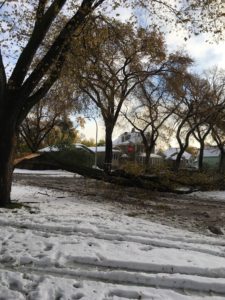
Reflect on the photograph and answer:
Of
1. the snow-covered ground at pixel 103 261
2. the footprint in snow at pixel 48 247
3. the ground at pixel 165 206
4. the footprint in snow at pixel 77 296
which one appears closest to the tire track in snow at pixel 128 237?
the snow-covered ground at pixel 103 261

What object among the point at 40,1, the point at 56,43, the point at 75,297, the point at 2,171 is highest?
the point at 40,1

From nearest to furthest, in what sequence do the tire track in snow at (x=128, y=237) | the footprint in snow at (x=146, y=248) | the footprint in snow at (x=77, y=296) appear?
the footprint in snow at (x=77, y=296)
the footprint in snow at (x=146, y=248)
the tire track in snow at (x=128, y=237)

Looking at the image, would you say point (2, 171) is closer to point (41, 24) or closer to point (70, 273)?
point (41, 24)

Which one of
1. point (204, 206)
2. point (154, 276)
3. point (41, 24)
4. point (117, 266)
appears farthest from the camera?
point (204, 206)

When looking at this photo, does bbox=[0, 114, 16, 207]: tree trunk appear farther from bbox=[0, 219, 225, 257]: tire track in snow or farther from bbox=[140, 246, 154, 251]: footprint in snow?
bbox=[140, 246, 154, 251]: footprint in snow

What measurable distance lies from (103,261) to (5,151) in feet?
20.2

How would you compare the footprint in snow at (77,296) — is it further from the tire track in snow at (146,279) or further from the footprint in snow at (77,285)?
the tire track in snow at (146,279)

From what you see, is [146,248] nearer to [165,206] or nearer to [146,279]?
[146,279]

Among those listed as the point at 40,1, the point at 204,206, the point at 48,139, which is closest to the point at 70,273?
the point at 40,1

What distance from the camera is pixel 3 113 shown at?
39.7ft

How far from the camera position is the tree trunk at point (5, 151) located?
39.8ft

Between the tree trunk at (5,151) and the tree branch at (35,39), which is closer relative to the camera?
the tree branch at (35,39)

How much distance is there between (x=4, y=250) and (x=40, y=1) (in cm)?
754

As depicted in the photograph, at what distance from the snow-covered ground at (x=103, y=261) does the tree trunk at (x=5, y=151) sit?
180cm
